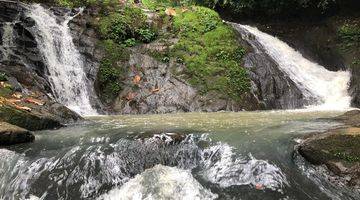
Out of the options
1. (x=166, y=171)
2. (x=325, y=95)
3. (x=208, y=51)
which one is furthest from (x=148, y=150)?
(x=325, y=95)

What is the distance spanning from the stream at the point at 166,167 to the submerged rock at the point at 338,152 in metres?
0.18

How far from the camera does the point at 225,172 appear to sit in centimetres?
662

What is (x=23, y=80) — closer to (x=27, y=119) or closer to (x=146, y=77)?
(x=27, y=119)

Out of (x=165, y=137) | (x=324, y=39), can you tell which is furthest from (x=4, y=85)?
(x=324, y=39)

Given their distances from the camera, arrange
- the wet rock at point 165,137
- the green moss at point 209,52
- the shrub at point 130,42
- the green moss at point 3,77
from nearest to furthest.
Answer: the wet rock at point 165,137, the green moss at point 3,77, the green moss at point 209,52, the shrub at point 130,42

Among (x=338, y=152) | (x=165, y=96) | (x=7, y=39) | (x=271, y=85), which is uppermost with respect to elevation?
(x=7, y=39)

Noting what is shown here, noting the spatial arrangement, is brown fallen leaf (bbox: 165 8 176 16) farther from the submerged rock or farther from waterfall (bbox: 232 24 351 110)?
the submerged rock

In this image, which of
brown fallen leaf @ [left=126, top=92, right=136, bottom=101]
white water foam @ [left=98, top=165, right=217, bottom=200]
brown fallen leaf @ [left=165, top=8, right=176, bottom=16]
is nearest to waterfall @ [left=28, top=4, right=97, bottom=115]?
brown fallen leaf @ [left=126, top=92, right=136, bottom=101]

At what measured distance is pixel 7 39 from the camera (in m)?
13.4

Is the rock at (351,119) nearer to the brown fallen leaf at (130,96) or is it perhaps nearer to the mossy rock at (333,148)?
the mossy rock at (333,148)

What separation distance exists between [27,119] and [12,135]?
4.20 feet

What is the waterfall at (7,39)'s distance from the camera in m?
12.8

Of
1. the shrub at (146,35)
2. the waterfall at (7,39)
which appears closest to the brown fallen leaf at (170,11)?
the shrub at (146,35)

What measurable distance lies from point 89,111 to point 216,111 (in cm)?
372
